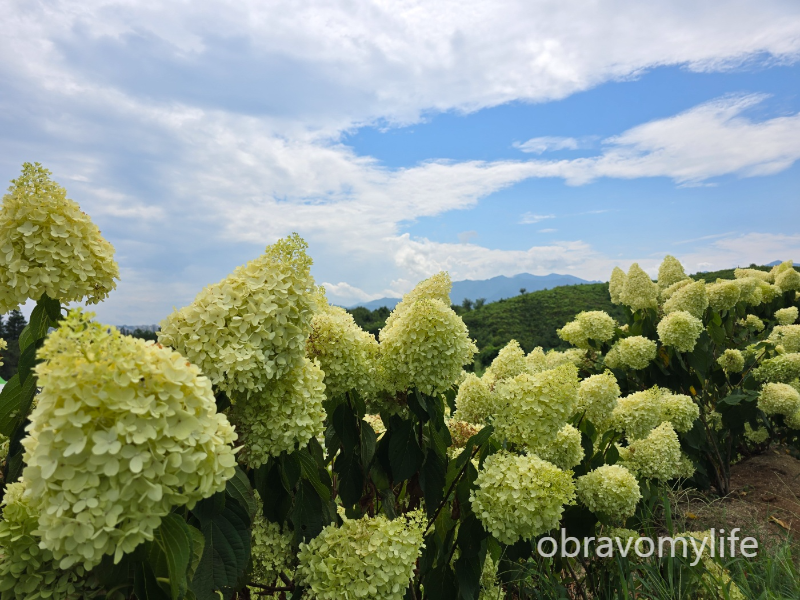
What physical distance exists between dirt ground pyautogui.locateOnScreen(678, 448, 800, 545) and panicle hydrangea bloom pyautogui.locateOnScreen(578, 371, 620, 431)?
130 cm

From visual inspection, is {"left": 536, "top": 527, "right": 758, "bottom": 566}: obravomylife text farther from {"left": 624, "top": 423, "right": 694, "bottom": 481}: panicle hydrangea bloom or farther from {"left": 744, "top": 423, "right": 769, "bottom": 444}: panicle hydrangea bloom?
{"left": 744, "top": 423, "right": 769, "bottom": 444}: panicle hydrangea bloom

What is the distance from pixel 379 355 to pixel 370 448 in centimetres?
44

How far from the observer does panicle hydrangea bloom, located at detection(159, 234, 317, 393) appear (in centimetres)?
169

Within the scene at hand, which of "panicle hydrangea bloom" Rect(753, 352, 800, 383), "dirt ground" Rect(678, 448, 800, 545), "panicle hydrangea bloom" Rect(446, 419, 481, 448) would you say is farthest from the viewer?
"panicle hydrangea bloom" Rect(753, 352, 800, 383)

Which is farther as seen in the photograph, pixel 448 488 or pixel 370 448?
pixel 448 488

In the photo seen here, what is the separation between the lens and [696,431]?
5336 mm

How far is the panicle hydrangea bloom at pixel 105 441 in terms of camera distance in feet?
3.72

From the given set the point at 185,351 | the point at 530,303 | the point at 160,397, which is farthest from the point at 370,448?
the point at 530,303

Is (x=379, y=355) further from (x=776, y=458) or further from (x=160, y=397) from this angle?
(x=776, y=458)

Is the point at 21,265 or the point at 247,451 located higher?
the point at 21,265

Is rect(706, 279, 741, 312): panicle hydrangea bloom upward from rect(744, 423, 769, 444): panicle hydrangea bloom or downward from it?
upward

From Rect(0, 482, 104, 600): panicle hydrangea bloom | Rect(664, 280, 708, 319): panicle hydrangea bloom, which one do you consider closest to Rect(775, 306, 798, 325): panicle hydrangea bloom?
Rect(664, 280, 708, 319): panicle hydrangea bloom

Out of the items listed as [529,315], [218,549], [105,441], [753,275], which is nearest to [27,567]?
[218,549]

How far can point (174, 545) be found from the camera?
52.4 inches
